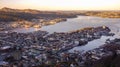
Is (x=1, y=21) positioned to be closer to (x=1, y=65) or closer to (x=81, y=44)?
(x=81, y=44)

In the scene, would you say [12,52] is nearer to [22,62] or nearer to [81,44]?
[22,62]

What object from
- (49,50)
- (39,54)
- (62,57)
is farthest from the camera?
(49,50)

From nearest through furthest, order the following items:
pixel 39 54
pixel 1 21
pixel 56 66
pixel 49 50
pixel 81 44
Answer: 1. pixel 56 66
2. pixel 39 54
3. pixel 49 50
4. pixel 81 44
5. pixel 1 21

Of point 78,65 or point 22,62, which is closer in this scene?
point 78,65

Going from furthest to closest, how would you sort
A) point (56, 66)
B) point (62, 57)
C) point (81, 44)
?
point (81, 44) < point (62, 57) < point (56, 66)

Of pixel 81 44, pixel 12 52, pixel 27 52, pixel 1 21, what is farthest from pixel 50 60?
pixel 1 21

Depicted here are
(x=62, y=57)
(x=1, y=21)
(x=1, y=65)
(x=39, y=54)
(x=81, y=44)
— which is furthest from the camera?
(x=1, y=21)

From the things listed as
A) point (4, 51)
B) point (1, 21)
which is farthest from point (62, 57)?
point (1, 21)

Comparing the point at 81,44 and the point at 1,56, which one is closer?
the point at 1,56
